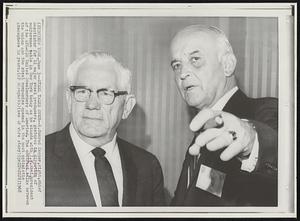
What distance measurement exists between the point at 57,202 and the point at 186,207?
285mm

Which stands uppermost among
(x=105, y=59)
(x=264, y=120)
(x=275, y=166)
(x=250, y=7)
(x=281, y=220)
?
(x=250, y=7)

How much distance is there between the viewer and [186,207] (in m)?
1.03

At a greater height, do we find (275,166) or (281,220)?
(275,166)

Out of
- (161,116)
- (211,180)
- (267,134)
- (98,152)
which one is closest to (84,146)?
(98,152)

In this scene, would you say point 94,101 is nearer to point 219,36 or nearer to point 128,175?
point 128,175

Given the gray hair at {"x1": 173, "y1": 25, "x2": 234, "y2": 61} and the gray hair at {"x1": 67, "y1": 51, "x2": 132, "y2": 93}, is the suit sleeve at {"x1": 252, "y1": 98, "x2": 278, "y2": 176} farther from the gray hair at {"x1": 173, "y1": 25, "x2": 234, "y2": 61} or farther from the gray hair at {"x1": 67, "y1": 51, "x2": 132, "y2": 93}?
the gray hair at {"x1": 67, "y1": 51, "x2": 132, "y2": 93}

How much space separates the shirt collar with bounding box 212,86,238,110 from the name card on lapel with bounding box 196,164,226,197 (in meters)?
0.13

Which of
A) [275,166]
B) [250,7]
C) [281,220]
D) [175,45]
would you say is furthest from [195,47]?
[281,220]

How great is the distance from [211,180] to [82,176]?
0.93 feet

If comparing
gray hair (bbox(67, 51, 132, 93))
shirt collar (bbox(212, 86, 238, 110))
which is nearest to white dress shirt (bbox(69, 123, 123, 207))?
gray hair (bbox(67, 51, 132, 93))

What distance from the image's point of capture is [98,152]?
1022mm

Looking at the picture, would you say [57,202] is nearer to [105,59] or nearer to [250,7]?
[105,59]

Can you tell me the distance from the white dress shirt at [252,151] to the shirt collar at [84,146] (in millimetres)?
239

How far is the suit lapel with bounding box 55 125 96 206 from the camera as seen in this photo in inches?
40.1
